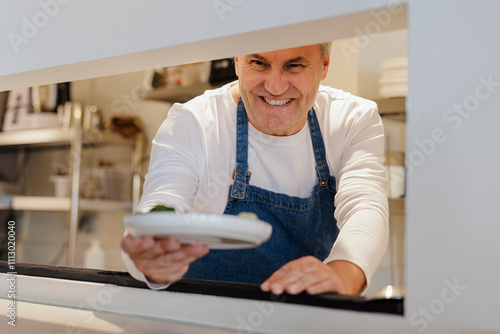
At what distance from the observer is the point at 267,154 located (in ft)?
4.76

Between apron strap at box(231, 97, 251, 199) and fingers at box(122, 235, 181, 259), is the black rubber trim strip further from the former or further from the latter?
apron strap at box(231, 97, 251, 199)

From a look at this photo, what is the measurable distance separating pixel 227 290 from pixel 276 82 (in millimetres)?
691

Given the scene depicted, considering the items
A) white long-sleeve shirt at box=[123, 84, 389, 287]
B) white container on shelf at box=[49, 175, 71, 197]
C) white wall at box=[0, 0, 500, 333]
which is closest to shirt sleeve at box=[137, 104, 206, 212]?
white long-sleeve shirt at box=[123, 84, 389, 287]

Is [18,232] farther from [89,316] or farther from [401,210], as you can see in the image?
[89,316]

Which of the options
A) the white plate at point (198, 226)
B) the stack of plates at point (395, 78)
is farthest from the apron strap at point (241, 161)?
the stack of plates at point (395, 78)

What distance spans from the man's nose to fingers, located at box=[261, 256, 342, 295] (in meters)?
0.58

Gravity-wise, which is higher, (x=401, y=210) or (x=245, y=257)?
(x=401, y=210)

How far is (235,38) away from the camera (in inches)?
31.5

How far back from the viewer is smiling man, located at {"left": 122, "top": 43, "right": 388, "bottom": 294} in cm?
133

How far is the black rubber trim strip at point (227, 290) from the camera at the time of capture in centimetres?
68

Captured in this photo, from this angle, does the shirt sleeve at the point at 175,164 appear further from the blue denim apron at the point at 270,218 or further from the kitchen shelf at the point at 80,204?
the kitchen shelf at the point at 80,204

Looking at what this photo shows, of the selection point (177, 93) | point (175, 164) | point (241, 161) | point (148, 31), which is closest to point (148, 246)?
point (148, 31)

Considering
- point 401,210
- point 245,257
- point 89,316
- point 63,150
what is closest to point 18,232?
point 63,150

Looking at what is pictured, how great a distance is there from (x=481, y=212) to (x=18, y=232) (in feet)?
12.2
